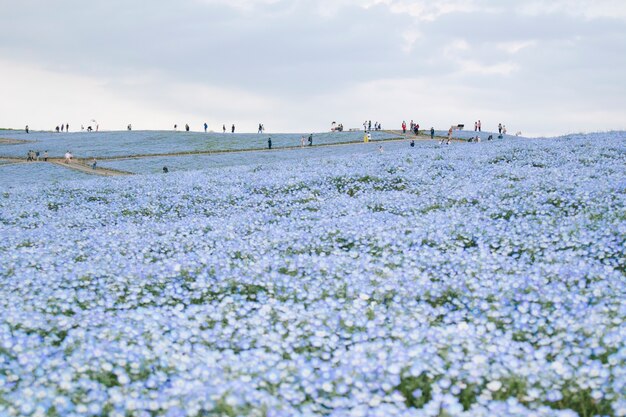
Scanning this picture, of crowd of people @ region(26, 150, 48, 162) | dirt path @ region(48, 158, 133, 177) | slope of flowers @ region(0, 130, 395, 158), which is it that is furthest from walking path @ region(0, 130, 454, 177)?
slope of flowers @ region(0, 130, 395, 158)

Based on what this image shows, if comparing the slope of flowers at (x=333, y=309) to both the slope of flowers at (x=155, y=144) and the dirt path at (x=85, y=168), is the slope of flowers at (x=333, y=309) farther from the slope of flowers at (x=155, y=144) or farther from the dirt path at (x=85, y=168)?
the slope of flowers at (x=155, y=144)

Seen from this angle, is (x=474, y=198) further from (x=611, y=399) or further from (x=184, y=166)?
(x=184, y=166)

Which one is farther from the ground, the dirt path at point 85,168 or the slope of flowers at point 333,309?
the dirt path at point 85,168

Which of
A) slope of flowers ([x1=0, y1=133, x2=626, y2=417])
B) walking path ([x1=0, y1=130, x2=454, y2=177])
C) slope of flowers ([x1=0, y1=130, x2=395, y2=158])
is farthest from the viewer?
slope of flowers ([x1=0, y1=130, x2=395, y2=158])

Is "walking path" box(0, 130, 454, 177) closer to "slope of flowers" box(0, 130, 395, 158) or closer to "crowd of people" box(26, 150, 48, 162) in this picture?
"crowd of people" box(26, 150, 48, 162)

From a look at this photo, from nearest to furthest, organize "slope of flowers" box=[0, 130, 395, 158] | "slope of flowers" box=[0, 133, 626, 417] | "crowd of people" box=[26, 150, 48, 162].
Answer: "slope of flowers" box=[0, 133, 626, 417] → "crowd of people" box=[26, 150, 48, 162] → "slope of flowers" box=[0, 130, 395, 158]

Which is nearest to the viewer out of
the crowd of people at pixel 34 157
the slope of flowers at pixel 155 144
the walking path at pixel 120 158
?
the walking path at pixel 120 158

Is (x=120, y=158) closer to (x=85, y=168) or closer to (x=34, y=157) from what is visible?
(x=85, y=168)

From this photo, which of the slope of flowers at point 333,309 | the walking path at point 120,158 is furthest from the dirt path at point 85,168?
the slope of flowers at point 333,309

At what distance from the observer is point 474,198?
51.0 feet

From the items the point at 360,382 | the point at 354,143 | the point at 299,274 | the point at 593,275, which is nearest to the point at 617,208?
the point at 593,275

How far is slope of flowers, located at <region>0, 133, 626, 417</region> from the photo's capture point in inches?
191

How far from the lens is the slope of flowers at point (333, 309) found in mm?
4844

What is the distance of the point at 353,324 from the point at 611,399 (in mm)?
2794
